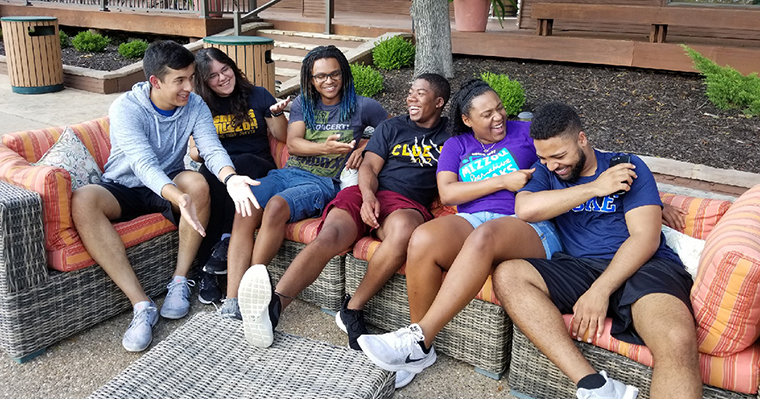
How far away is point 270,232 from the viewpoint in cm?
321

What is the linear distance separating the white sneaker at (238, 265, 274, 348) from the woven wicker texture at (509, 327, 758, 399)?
3.49ft

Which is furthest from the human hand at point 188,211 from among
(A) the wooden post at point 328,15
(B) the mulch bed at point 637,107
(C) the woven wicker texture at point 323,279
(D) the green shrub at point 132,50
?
(D) the green shrub at point 132,50

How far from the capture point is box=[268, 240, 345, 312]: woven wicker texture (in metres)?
3.29

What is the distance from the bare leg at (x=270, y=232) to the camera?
3.19 meters

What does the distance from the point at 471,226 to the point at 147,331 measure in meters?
1.65

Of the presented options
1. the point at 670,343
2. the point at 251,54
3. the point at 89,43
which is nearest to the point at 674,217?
the point at 670,343

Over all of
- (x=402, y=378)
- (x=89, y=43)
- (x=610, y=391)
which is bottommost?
(x=402, y=378)

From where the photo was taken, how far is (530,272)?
2.55 metres

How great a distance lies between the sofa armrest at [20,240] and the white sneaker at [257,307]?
1.13 metres

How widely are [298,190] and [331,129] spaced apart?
50cm

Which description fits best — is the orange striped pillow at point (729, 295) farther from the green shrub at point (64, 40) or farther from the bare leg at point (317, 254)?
the green shrub at point (64, 40)

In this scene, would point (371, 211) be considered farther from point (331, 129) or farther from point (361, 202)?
point (331, 129)

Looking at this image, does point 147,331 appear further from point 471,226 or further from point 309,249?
point 471,226

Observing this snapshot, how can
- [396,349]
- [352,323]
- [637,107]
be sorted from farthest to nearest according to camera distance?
[637,107] → [352,323] → [396,349]
